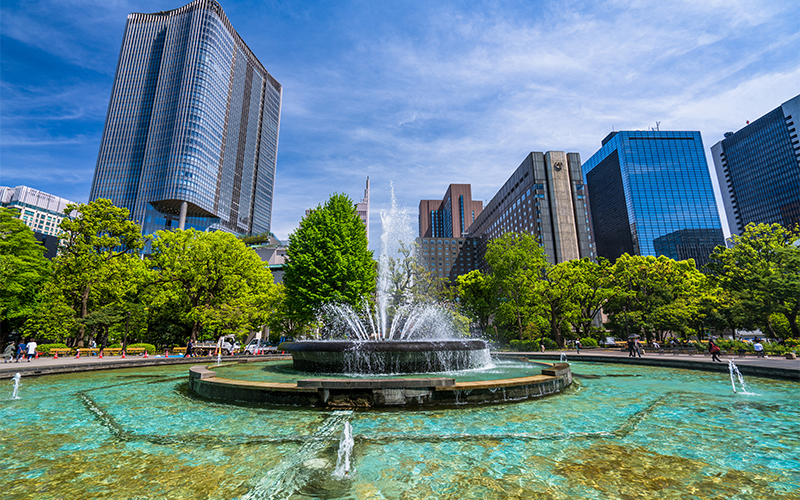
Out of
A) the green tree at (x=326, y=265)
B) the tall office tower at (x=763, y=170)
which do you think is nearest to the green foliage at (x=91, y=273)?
the green tree at (x=326, y=265)

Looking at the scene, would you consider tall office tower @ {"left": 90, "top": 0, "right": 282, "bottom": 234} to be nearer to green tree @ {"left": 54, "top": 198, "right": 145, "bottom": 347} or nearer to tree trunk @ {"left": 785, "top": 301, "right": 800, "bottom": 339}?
green tree @ {"left": 54, "top": 198, "right": 145, "bottom": 347}

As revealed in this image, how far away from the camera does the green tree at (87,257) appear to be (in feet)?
88.1

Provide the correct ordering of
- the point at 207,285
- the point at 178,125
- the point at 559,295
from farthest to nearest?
the point at 178,125 → the point at 559,295 → the point at 207,285

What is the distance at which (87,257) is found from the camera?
27250 millimetres

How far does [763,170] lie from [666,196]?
1212 inches

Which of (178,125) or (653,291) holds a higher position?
(178,125)

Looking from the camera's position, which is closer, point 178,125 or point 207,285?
point 207,285

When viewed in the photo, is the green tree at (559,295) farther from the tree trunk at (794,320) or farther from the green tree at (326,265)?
the green tree at (326,265)

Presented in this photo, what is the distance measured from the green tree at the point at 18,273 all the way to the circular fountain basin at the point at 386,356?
27649mm

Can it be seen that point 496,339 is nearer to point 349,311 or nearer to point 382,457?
point 349,311

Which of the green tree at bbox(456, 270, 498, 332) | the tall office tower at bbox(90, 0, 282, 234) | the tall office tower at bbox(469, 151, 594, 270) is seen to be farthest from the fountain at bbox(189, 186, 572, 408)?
the tall office tower at bbox(90, 0, 282, 234)

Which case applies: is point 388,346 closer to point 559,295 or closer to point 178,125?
point 559,295

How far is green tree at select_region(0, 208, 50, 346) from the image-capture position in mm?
24459

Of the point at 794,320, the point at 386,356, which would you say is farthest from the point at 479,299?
the point at 386,356
